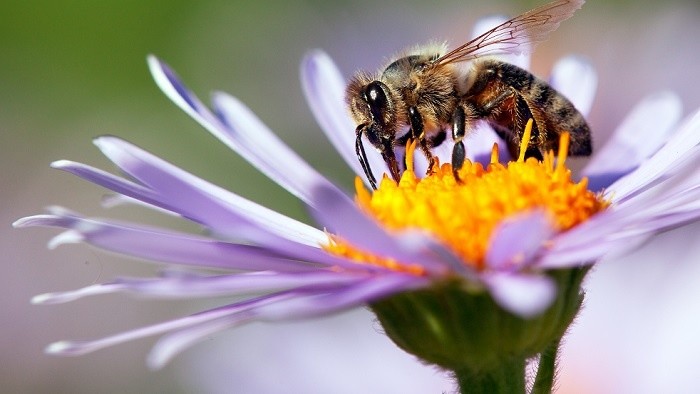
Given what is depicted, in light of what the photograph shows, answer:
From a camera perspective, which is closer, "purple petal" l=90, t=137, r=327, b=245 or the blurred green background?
"purple petal" l=90, t=137, r=327, b=245

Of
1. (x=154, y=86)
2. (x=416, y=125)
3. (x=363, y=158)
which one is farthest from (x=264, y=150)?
(x=154, y=86)

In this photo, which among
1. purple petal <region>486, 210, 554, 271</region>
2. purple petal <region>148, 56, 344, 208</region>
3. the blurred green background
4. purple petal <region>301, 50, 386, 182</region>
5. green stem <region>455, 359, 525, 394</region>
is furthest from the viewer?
the blurred green background

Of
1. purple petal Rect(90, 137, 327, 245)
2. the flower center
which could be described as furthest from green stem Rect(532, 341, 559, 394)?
purple petal Rect(90, 137, 327, 245)

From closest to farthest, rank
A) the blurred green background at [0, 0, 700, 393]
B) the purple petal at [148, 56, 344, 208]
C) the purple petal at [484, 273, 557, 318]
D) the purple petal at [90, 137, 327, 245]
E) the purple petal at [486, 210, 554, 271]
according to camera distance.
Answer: the purple petal at [484, 273, 557, 318] < the purple petal at [486, 210, 554, 271] < the purple petal at [90, 137, 327, 245] < the purple petal at [148, 56, 344, 208] < the blurred green background at [0, 0, 700, 393]

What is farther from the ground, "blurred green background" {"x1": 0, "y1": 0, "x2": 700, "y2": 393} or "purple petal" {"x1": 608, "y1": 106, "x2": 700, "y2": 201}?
"blurred green background" {"x1": 0, "y1": 0, "x2": 700, "y2": 393}

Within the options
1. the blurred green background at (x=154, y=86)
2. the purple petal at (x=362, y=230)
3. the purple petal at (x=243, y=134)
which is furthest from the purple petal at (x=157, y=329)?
the blurred green background at (x=154, y=86)

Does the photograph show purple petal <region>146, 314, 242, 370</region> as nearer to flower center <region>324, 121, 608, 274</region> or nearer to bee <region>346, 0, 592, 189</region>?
flower center <region>324, 121, 608, 274</region>

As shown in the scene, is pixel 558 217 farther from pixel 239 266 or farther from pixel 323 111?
pixel 323 111
